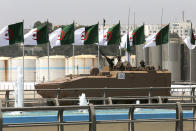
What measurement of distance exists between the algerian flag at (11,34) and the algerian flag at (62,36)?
3672 millimetres

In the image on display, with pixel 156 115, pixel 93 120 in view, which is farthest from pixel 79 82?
pixel 93 120

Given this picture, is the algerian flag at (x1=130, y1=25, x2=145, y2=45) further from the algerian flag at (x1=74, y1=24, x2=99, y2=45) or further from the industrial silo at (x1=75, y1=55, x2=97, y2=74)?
the industrial silo at (x1=75, y1=55, x2=97, y2=74)

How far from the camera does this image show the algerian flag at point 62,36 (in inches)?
1515

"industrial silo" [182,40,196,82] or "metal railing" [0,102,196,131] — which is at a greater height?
"industrial silo" [182,40,196,82]

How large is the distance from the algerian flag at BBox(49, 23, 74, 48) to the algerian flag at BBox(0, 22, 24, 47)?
12.0ft

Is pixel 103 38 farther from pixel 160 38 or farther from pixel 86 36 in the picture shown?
pixel 160 38

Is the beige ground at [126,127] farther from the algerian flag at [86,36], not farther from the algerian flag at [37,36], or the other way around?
the algerian flag at [86,36]

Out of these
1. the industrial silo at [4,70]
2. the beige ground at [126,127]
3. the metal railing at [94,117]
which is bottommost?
the beige ground at [126,127]

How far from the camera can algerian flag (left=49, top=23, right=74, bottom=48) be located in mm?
38469

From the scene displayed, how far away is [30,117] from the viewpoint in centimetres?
957

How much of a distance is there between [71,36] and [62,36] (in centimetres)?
72

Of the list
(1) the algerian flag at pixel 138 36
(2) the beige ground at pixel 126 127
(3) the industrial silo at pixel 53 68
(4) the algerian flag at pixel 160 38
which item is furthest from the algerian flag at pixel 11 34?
(3) the industrial silo at pixel 53 68

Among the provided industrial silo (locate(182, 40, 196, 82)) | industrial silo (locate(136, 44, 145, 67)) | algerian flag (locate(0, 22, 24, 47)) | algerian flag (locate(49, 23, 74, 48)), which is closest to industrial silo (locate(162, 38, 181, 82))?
industrial silo (locate(182, 40, 196, 82))

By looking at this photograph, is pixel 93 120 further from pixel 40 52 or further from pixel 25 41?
pixel 40 52
